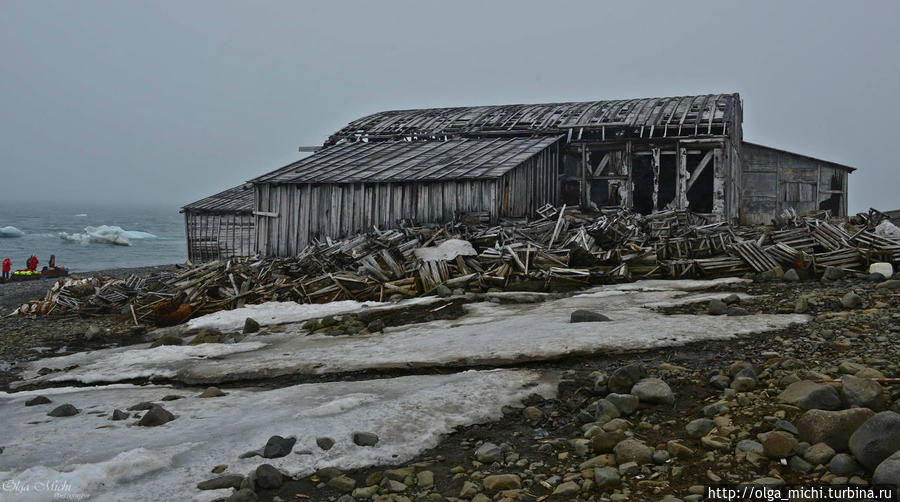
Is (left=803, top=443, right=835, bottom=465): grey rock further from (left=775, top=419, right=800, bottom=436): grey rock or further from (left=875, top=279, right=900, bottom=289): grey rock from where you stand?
(left=875, top=279, right=900, bottom=289): grey rock

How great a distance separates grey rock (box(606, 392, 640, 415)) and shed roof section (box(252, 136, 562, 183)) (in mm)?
12121

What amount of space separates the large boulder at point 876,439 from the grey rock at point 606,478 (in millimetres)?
1465

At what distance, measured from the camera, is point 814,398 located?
4.65m

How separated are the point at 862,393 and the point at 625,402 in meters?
1.70

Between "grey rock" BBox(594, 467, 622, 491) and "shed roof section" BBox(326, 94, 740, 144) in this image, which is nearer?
"grey rock" BBox(594, 467, 622, 491)

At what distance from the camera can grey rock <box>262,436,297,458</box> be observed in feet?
16.4

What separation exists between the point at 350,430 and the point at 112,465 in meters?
1.85

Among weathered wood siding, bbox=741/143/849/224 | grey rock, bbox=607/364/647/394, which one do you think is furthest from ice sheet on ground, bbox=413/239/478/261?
weathered wood siding, bbox=741/143/849/224

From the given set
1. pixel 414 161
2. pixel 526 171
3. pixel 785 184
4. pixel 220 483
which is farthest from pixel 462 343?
pixel 785 184

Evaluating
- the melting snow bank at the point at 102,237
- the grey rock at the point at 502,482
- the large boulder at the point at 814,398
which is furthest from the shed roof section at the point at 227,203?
the melting snow bank at the point at 102,237

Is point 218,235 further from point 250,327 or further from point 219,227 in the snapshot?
point 250,327

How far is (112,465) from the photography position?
481cm

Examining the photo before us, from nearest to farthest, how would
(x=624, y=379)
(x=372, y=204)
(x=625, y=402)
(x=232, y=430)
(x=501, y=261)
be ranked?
(x=625, y=402) < (x=232, y=430) < (x=624, y=379) < (x=501, y=261) < (x=372, y=204)

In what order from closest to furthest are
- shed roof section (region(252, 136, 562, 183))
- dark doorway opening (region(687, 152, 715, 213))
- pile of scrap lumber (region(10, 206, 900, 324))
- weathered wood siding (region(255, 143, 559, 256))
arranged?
pile of scrap lumber (region(10, 206, 900, 324)), weathered wood siding (region(255, 143, 559, 256)), shed roof section (region(252, 136, 562, 183)), dark doorway opening (region(687, 152, 715, 213))
